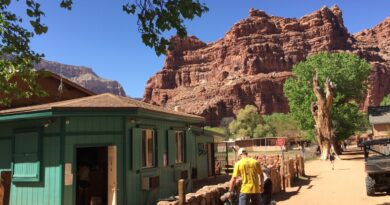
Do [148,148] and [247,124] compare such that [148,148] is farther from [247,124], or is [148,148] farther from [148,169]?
[247,124]

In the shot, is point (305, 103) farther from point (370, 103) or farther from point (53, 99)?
point (370, 103)

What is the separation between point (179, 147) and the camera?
1587 centimetres

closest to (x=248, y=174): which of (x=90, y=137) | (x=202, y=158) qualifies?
(x=90, y=137)

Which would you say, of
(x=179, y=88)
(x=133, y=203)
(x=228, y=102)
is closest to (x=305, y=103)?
(x=133, y=203)

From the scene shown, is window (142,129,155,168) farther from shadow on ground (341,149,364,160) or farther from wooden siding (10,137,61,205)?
shadow on ground (341,149,364,160)

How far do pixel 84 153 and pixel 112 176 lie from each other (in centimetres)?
197

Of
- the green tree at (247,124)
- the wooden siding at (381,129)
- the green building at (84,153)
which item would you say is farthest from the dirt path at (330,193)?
the green tree at (247,124)

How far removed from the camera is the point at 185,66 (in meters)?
181

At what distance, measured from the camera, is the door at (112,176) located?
39.0ft

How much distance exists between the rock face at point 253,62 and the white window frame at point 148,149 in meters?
123

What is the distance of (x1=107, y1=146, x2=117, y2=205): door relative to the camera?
11875mm

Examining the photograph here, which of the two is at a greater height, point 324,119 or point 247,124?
point 247,124

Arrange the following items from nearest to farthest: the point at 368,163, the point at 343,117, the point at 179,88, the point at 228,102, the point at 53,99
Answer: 1. the point at 368,163
2. the point at 53,99
3. the point at 343,117
4. the point at 228,102
5. the point at 179,88

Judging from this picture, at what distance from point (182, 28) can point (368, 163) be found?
30.7ft
